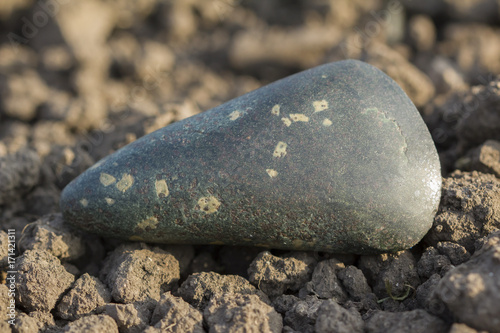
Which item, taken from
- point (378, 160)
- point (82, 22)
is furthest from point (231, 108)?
point (82, 22)

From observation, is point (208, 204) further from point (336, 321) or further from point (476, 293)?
point (476, 293)

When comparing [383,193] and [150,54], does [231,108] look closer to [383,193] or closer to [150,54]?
[383,193]

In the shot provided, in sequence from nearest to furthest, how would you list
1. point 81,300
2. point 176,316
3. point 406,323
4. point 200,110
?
1. point 406,323
2. point 176,316
3. point 81,300
4. point 200,110

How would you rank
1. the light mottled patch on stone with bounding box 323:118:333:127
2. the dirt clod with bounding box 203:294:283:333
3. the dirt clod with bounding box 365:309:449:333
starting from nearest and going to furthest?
the dirt clod with bounding box 365:309:449:333 → the dirt clod with bounding box 203:294:283:333 → the light mottled patch on stone with bounding box 323:118:333:127

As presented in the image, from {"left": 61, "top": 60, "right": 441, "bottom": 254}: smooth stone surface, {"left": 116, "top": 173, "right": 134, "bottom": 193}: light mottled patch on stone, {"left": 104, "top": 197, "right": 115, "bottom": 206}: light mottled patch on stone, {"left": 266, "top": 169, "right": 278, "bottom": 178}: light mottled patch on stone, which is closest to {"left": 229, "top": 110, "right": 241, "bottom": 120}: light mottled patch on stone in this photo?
{"left": 61, "top": 60, "right": 441, "bottom": 254}: smooth stone surface

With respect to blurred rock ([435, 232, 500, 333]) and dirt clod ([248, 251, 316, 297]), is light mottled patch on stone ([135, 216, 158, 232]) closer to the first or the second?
dirt clod ([248, 251, 316, 297])

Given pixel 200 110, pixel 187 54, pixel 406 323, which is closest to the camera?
pixel 406 323

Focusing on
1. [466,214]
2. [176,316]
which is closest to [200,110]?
[176,316]
